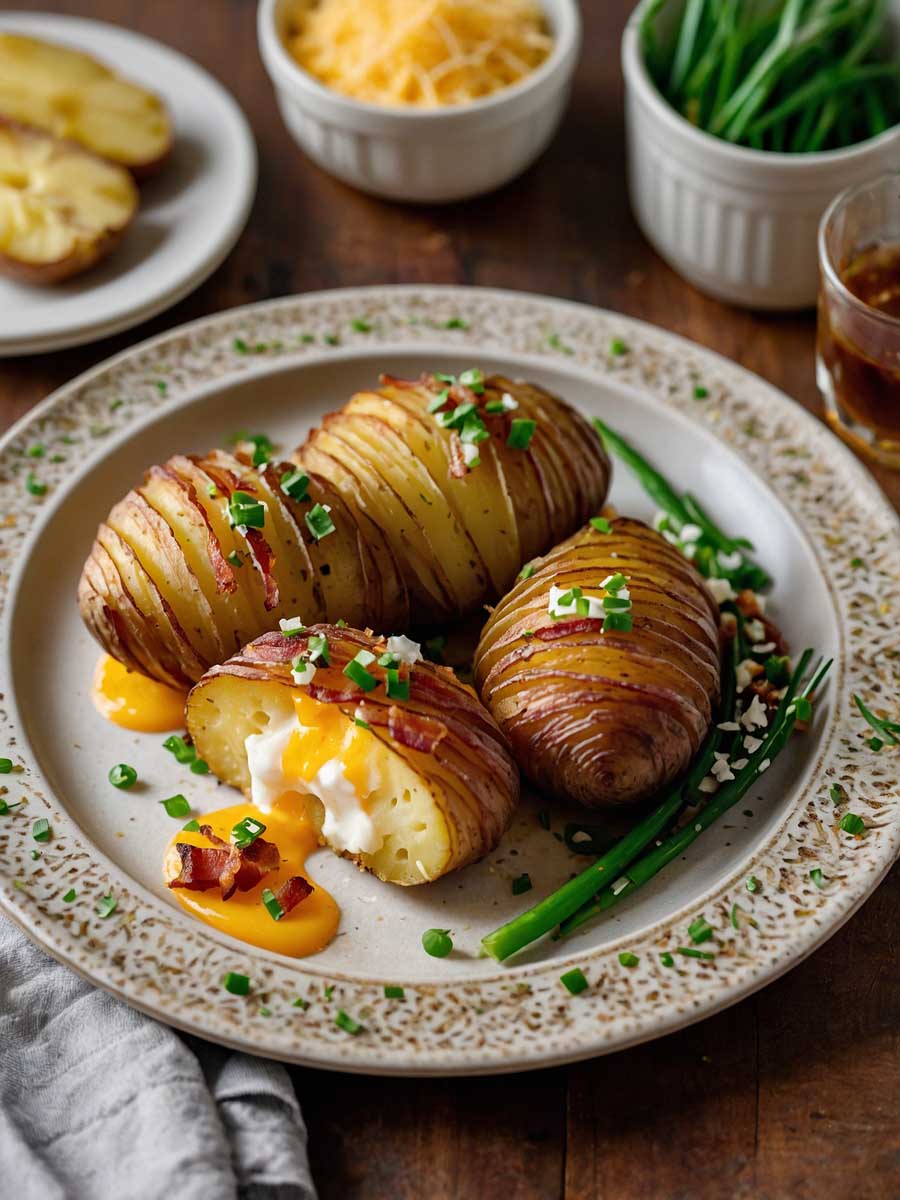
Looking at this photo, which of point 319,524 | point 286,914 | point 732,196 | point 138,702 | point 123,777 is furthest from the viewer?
point 732,196

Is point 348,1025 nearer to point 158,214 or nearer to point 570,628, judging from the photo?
point 570,628

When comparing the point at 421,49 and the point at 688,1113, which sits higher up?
the point at 421,49

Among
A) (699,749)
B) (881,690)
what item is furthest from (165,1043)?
(881,690)

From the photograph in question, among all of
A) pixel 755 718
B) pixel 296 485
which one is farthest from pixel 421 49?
pixel 755 718

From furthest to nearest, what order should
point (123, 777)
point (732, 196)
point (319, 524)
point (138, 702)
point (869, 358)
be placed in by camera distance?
1. point (732, 196)
2. point (869, 358)
3. point (138, 702)
4. point (123, 777)
5. point (319, 524)

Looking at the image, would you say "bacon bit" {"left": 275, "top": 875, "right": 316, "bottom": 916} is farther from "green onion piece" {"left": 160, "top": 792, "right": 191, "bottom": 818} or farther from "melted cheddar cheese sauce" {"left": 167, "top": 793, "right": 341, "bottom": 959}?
"green onion piece" {"left": 160, "top": 792, "right": 191, "bottom": 818}

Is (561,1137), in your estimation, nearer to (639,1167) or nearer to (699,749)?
(639,1167)

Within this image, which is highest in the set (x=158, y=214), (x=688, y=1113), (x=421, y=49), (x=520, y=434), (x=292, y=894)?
(x=421, y=49)

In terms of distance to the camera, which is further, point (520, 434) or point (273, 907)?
point (520, 434)
